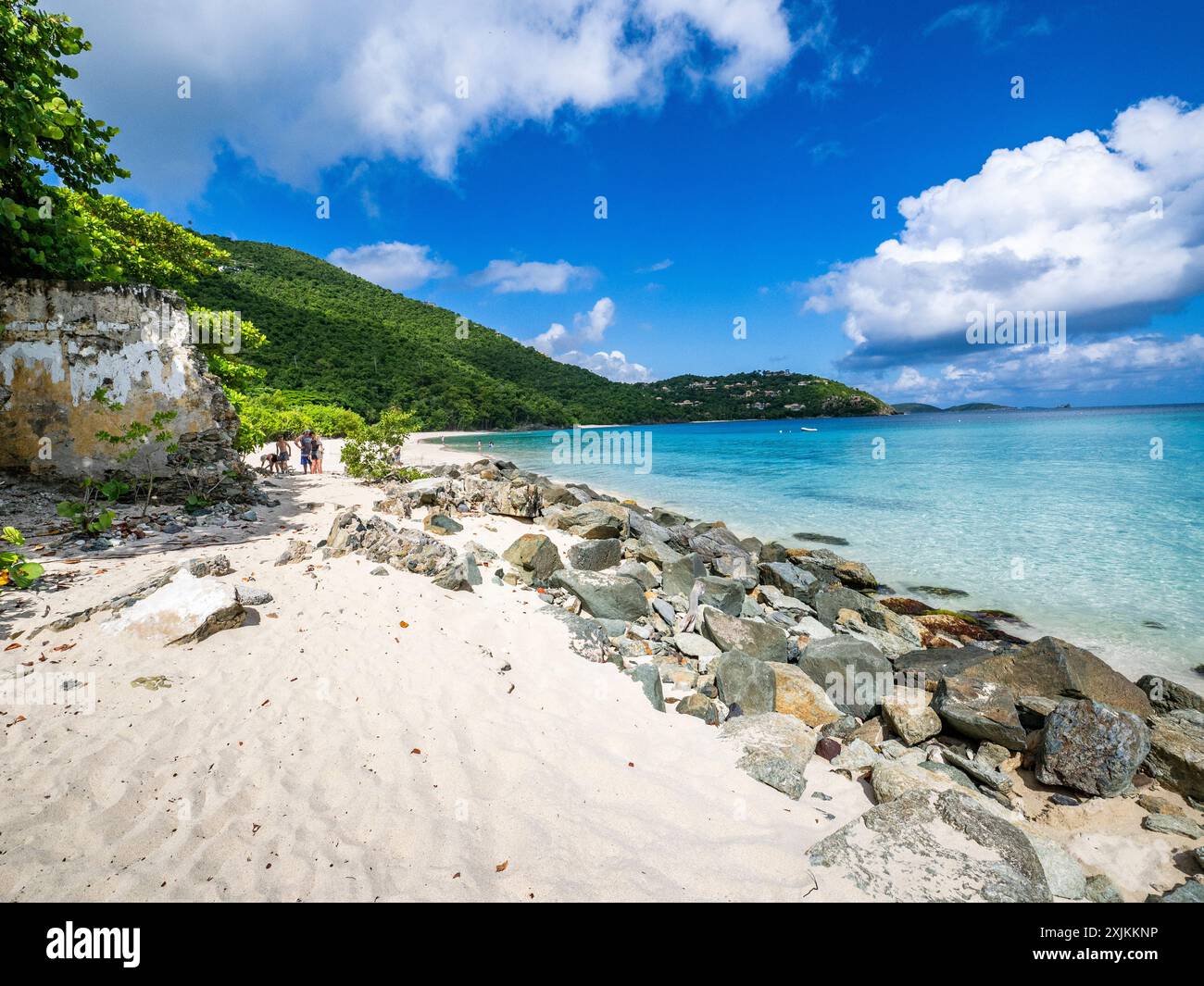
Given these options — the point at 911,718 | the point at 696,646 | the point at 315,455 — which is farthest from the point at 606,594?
the point at 315,455

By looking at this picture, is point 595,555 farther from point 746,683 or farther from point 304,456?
point 304,456

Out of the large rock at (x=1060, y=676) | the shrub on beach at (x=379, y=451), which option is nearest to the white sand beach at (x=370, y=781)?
the large rock at (x=1060, y=676)

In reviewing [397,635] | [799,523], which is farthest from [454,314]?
[397,635]

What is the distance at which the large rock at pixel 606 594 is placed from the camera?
7.32 m

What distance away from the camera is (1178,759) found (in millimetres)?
4555

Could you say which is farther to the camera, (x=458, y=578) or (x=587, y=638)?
(x=458, y=578)

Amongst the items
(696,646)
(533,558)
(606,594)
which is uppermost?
(533,558)

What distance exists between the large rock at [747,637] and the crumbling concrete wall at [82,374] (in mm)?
9696

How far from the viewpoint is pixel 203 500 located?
8.91 m

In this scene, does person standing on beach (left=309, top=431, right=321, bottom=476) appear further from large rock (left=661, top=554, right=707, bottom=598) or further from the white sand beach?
large rock (left=661, top=554, right=707, bottom=598)

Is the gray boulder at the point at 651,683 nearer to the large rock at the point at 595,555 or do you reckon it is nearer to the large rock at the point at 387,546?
the large rock at the point at 387,546

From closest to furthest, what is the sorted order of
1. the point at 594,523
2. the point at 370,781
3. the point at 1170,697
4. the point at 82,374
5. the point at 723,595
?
the point at 370,781
the point at 1170,697
the point at 82,374
the point at 723,595
the point at 594,523

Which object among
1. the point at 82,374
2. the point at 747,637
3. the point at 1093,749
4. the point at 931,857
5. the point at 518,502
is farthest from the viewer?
the point at 518,502

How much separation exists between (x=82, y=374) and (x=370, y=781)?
9213 mm
